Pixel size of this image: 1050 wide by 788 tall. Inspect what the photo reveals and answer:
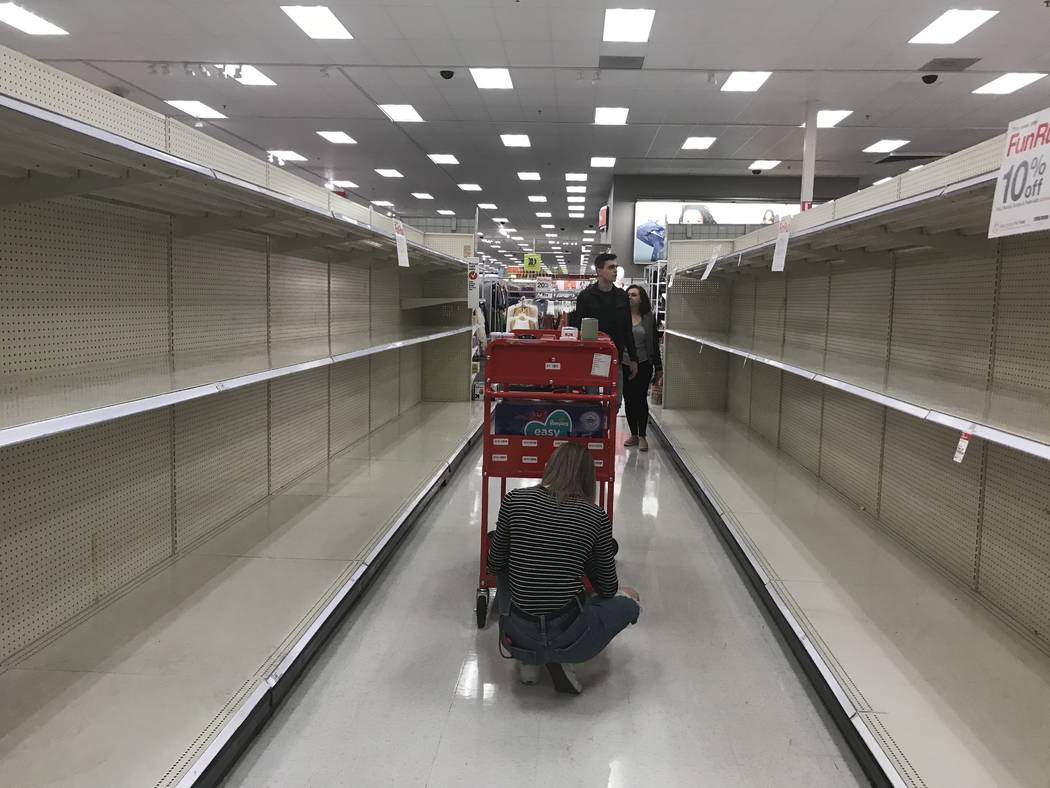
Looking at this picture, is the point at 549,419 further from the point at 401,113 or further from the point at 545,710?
the point at 401,113

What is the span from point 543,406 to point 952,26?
23.8 ft

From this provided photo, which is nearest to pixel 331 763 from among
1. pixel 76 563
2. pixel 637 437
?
pixel 76 563

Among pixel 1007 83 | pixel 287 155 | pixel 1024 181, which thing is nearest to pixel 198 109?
pixel 287 155

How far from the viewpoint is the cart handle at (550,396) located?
3.31 m

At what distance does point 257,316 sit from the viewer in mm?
4492

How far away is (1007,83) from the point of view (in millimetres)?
9172

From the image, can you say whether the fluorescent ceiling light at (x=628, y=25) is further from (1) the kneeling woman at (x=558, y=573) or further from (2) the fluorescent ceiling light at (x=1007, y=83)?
(1) the kneeling woman at (x=558, y=573)

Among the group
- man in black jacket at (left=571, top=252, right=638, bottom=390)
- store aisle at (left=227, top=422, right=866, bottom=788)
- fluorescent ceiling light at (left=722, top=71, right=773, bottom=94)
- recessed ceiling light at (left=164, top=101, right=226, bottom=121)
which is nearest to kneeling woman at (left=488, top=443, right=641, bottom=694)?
store aisle at (left=227, top=422, right=866, bottom=788)

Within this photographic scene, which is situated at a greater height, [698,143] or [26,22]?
[698,143]

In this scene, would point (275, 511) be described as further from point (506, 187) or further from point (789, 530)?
point (506, 187)

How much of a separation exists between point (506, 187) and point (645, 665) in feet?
52.0

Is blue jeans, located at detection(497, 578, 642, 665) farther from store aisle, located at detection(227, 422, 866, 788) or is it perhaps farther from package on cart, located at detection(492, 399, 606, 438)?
package on cart, located at detection(492, 399, 606, 438)

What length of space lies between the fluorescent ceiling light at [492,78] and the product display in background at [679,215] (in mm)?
6343

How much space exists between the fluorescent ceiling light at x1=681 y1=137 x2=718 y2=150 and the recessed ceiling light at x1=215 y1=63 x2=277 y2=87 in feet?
23.6
